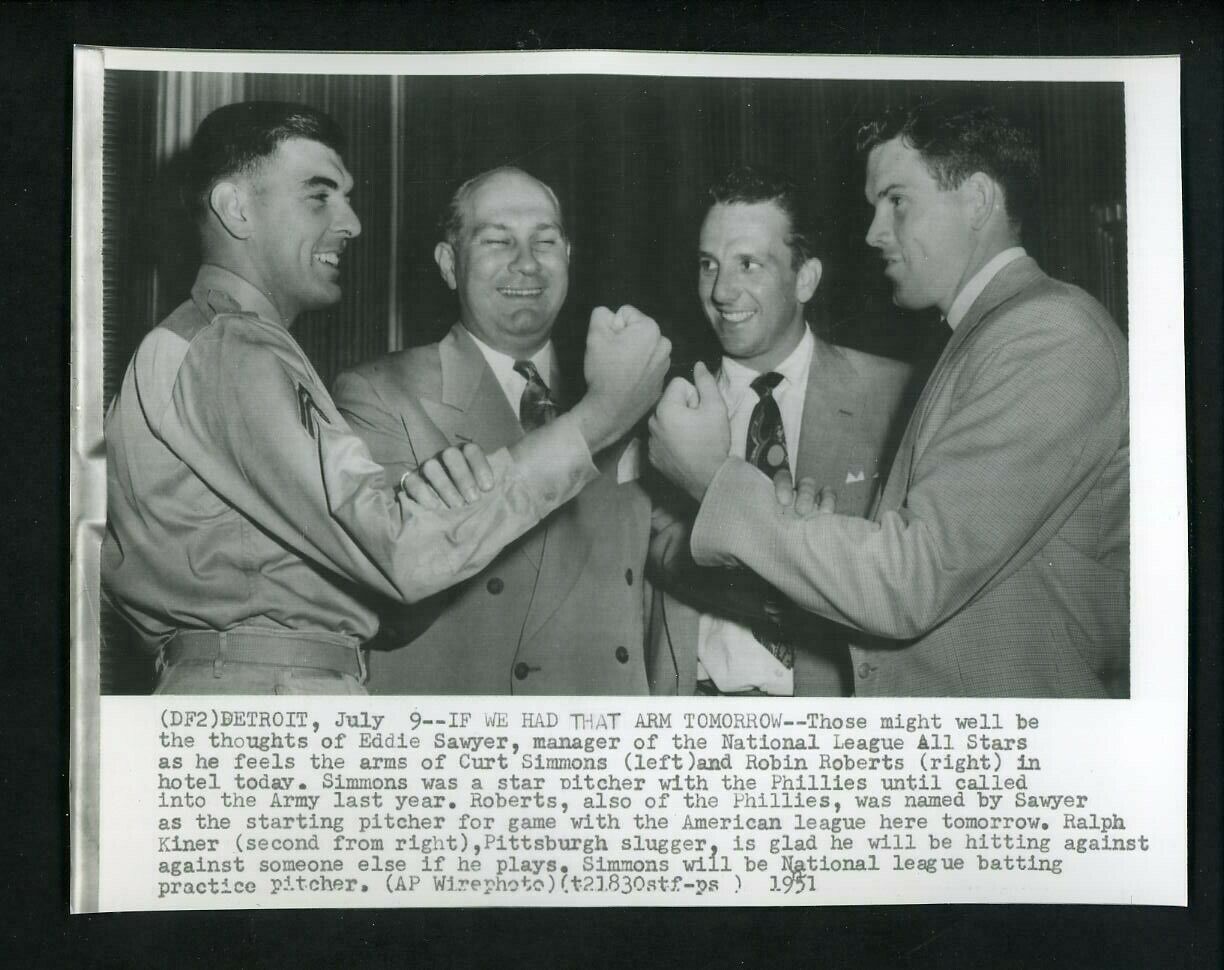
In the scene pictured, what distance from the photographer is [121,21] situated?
2465 mm

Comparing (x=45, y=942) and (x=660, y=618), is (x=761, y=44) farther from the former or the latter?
(x=45, y=942)

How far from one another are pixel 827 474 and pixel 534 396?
0.71 metres

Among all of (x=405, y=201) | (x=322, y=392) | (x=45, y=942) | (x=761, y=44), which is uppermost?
(x=761, y=44)

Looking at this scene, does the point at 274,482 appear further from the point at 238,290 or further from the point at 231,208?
the point at 231,208

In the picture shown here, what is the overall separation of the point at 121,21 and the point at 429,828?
2061mm

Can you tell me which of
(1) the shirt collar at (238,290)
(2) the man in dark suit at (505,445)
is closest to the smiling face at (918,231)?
(2) the man in dark suit at (505,445)

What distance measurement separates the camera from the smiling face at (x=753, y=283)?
2426 millimetres

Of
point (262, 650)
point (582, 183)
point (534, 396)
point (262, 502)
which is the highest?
point (582, 183)

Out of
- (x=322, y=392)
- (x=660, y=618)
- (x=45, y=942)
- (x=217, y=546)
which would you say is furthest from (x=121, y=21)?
(x=45, y=942)

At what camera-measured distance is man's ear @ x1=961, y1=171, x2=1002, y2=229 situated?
2.44 meters

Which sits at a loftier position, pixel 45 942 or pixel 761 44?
pixel 761 44

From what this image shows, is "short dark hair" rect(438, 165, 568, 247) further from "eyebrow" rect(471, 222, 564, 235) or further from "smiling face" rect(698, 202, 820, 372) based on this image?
"smiling face" rect(698, 202, 820, 372)

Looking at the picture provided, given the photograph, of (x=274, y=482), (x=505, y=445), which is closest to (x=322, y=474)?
(x=274, y=482)

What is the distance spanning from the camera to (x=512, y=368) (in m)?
2.42
